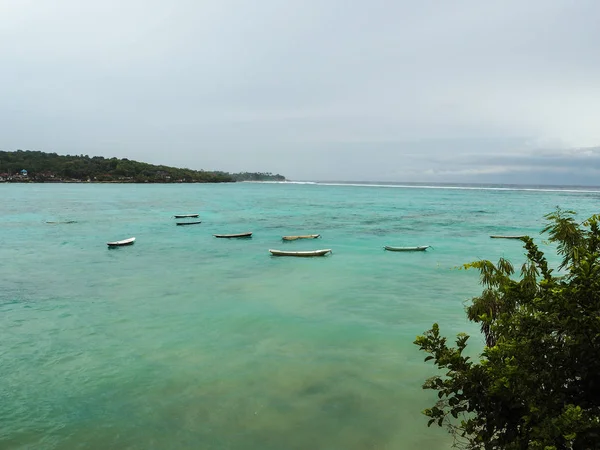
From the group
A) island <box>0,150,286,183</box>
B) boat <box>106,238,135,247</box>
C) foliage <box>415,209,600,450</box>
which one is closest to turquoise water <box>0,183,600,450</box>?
boat <box>106,238,135,247</box>

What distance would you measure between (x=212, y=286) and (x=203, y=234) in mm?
18820

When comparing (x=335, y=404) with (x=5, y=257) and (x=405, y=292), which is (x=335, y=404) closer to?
(x=405, y=292)

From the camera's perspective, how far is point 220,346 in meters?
12.8

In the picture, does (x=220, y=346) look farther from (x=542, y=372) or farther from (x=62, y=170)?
(x=62, y=170)

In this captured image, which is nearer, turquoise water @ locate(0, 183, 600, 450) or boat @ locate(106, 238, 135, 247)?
turquoise water @ locate(0, 183, 600, 450)

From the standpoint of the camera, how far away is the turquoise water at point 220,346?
331 inches

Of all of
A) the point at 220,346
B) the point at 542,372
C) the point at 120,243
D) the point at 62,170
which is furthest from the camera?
the point at 62,170

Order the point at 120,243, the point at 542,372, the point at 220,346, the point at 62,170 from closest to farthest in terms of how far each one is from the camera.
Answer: the point at 542,372
the point at 220,346
the point at 120,243
the point at 62,170

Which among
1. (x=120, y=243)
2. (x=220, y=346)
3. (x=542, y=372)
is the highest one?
(x=542, y=372)

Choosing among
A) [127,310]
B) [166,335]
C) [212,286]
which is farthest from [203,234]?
[166,335]

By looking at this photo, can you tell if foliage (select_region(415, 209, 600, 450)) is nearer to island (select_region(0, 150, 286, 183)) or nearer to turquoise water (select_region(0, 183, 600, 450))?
turquoise water (select_region(0, 183, 600, 450))

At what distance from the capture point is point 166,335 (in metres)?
13.6

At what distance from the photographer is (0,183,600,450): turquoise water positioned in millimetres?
8406

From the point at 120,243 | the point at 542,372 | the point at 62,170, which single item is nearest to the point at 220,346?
the point at 542,372
